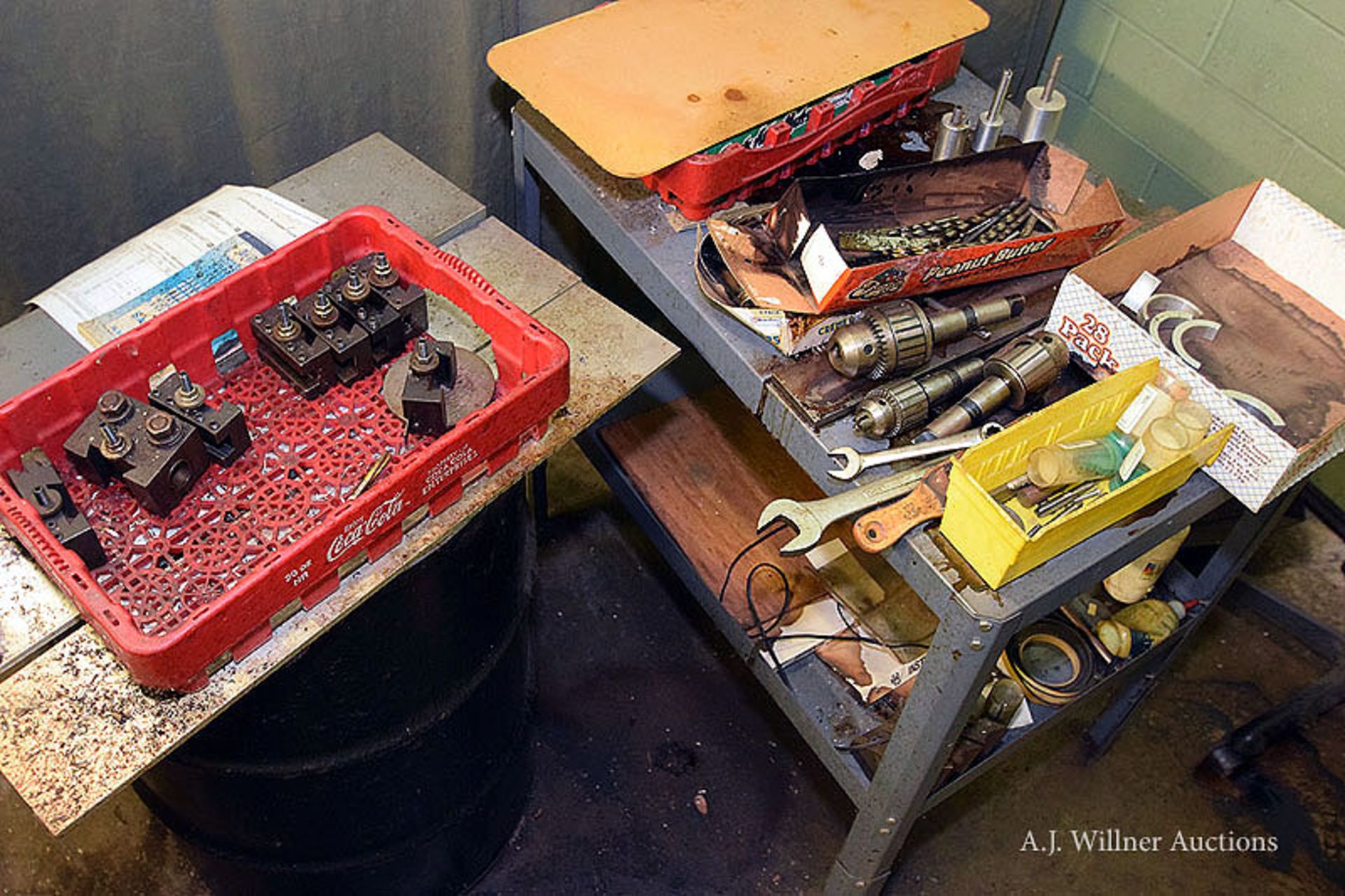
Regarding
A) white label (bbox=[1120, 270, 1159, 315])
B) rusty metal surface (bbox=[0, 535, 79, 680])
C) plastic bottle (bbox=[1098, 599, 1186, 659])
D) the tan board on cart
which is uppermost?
the tan board on cart

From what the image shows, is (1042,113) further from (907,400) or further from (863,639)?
(863,639)

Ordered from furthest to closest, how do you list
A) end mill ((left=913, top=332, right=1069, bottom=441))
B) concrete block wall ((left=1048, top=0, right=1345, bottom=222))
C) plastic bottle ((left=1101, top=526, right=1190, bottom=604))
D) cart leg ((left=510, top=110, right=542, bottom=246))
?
concrete block wall ((left=1048, top=0, right=1345, bottom=222)) → cart leg ((left=510, top=110, right=542, bottom=246)) → plastic bottle ((left=1101, top=526, right=1190, bottom=604)) → end mill ((left=913, top=332, right=1069, bottom=441))

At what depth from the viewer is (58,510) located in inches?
38.9

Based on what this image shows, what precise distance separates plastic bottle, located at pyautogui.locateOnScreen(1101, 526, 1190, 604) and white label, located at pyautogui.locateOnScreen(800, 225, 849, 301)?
536mm

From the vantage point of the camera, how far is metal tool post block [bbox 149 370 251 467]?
1.06 m

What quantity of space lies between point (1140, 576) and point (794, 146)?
0.68m

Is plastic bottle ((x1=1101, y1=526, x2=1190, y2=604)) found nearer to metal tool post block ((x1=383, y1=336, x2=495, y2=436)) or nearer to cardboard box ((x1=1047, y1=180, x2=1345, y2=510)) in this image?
cardboard box ((x1=1047, y1=180, x2=1345, y2=510))

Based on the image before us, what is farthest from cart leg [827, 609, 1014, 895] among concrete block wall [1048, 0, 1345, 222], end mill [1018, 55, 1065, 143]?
concrete block wall [1048, 0, 1345, 222]

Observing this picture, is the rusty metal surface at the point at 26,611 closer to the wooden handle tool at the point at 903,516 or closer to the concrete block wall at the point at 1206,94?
the wooden handle tool at the point at 903,516

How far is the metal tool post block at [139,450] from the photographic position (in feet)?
3.33

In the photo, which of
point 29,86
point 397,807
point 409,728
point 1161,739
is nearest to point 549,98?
point 29,86

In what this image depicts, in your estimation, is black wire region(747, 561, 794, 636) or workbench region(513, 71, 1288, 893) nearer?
workbench region(513, 71, 1288, 893)

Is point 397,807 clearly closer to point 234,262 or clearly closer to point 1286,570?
point 234,262

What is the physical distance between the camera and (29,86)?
1.35 m
